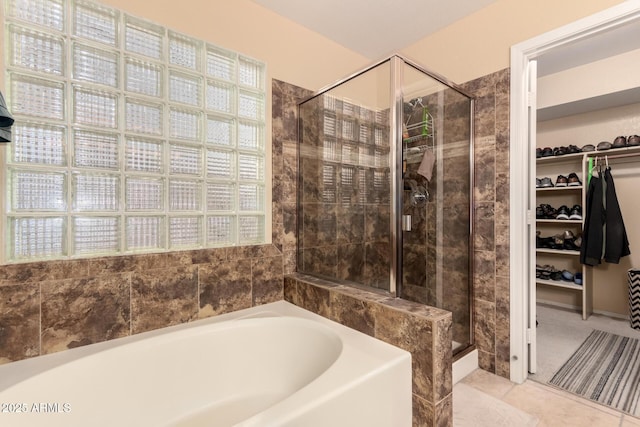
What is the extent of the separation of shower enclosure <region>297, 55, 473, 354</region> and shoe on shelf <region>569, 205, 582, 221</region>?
192cm

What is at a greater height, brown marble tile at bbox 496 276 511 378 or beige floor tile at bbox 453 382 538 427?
brown marble tile at bbox 496 276 511 378

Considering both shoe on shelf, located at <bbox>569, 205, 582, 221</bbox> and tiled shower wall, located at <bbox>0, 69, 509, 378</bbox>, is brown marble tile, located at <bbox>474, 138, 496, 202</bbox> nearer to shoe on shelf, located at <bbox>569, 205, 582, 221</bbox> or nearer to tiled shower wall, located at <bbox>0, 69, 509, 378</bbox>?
tiled shower wall, located at <bbox>0, 69, 509, 378</bbox>

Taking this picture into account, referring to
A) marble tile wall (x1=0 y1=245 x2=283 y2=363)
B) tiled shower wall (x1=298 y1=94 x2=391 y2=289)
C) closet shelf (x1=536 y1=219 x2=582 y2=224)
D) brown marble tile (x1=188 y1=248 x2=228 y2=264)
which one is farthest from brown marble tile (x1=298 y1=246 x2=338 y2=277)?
closet shelf (x1=536 y1=219 x2=582 y2=224)

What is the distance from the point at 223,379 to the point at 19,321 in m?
0.87

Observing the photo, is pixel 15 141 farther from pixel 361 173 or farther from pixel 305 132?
pixel 361 173

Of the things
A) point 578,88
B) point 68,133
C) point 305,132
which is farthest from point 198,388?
point 578,88

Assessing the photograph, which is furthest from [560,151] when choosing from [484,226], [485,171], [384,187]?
[384,187]

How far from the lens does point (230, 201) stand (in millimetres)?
1782

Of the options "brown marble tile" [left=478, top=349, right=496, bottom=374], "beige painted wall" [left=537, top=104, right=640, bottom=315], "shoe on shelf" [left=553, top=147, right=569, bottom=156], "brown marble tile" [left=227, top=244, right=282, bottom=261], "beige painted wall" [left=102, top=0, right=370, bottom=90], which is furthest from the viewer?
"shoe on shelf" [left=553, top=147, right=569, bottom=156]

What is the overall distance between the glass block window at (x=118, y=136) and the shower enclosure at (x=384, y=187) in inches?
20.3

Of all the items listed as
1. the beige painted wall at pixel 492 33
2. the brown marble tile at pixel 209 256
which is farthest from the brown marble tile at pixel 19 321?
the beige painted wall at pixel 492 33

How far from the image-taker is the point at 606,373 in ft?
6.14

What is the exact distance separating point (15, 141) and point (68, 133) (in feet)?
0.58

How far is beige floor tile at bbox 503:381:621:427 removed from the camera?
1.43 m
